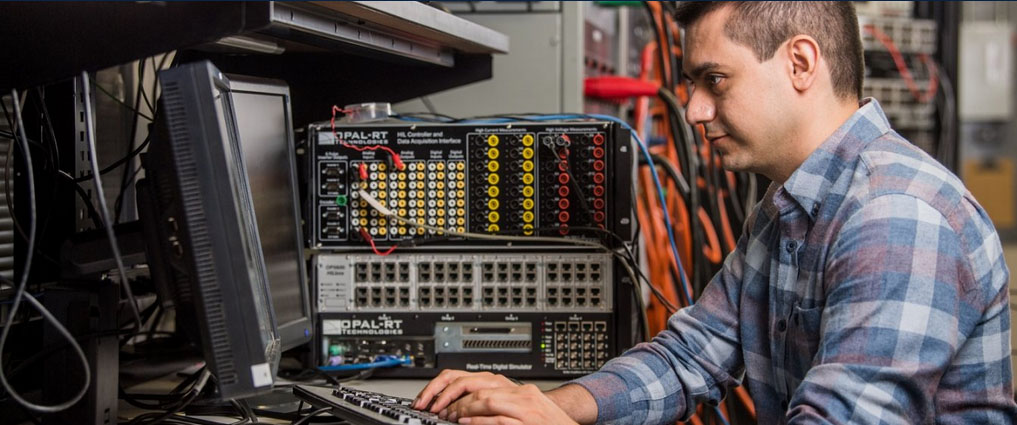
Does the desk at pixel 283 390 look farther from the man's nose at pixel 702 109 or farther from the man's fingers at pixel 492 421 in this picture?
the man's nose at pixel 702 109

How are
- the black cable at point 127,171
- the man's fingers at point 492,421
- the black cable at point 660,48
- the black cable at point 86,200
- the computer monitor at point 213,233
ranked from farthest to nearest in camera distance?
the black cable at point 660,48 < the black cable at point 127,171 < the black cable at point 86,200 < the man's fingers at point 492,421 < the computer monitor at point 213,233

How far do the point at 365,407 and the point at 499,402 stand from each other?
0.15 meters

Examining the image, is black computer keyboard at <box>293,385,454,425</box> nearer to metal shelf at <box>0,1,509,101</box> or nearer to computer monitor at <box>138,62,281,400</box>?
computer monitor at <box>138,62,281,400</box>

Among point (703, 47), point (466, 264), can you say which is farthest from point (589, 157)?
point (703, 47)

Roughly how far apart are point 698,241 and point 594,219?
312mm

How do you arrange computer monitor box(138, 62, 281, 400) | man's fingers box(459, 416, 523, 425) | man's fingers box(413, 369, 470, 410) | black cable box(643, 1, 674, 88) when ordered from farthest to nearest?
black cable box(643, 1, 674, 88), man's fingers box(413, 369, 470, 410), man's fingers box(459, 416, 523, 425), computer monitor box(138, 62, 281, 400)

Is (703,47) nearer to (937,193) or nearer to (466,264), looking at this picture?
(937,193)

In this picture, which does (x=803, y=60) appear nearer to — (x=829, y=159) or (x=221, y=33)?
(x=829, y=159)

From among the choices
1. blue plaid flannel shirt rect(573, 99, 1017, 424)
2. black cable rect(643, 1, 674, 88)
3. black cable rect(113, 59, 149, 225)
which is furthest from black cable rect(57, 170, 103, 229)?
black cable rect(643, 1, 674, 88)

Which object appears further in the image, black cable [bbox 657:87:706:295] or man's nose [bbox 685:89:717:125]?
black cable [bbox 657:87:706:295]

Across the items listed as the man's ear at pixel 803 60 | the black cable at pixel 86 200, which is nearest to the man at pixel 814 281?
the man's ear at pixel 803 60

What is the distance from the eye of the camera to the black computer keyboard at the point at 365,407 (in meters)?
1.08

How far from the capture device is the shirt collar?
1.15m

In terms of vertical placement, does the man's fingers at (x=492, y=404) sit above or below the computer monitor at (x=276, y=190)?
below
